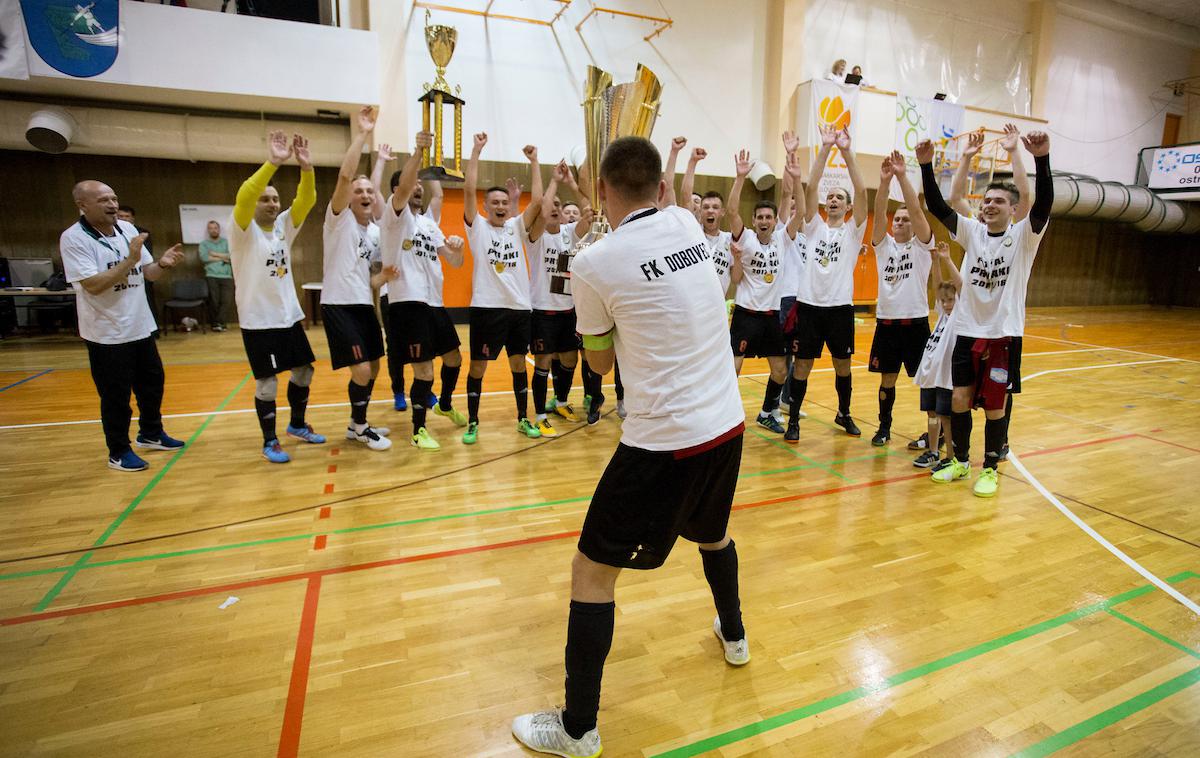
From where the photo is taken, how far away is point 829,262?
5.33 meters

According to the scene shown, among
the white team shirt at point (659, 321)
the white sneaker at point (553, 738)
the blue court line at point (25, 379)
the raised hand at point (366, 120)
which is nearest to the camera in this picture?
the white team shirt at point (659, 321)

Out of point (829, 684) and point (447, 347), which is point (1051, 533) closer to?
point (829, 684)

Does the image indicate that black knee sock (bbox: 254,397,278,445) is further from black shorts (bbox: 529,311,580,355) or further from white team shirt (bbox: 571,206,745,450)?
white team shirt (bbox: 571,206,745,450)

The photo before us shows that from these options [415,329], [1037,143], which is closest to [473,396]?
[415,329]

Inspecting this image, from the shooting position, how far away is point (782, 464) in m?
4.89

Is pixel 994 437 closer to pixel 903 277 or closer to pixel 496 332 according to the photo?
pixel 903 277

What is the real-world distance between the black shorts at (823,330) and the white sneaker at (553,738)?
411 cm

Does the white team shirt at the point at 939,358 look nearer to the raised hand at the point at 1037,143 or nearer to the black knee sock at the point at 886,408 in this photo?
the black knee sock at the point at 886,408

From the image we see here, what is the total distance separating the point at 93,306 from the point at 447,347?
252cm

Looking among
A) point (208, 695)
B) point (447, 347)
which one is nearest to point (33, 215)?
point (447, 347)

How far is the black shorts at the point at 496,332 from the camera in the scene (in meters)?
5.29

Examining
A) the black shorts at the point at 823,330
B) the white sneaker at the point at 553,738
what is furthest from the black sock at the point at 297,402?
the black shorts at the point at 823,330

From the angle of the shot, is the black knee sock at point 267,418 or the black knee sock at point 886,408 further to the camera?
the black knee sock at point 886,408

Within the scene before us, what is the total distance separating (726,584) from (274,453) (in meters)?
3.88
